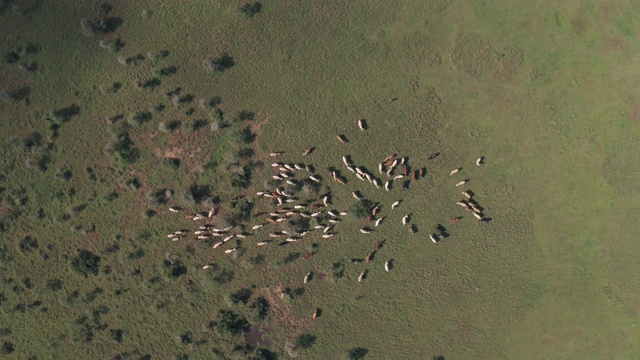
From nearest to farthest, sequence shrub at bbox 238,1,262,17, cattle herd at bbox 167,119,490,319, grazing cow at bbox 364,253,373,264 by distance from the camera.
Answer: shrub at bbox 238,1,262,17 → cattle herd at bbox 167,119,490,319 → grazing cow at bbox 364,253,373,264

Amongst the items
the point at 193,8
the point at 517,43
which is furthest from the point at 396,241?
the point at 193,8

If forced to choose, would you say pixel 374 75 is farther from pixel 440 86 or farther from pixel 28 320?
pixel 28 320

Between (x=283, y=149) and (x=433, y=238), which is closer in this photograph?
(x=283, y=149)

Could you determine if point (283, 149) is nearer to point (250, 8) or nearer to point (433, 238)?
point (250, 8)

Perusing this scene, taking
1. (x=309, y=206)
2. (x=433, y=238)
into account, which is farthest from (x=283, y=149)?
(x=433, y=238)

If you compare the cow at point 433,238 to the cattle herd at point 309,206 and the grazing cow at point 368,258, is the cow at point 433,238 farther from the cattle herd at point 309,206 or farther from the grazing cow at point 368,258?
the grazing cow at point 368,258

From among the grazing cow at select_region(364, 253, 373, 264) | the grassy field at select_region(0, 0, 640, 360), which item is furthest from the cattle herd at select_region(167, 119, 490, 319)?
the grassy field at select_region(0, 0, 640, 360)

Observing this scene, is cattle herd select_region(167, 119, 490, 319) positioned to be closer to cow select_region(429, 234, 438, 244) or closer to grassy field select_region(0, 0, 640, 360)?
cow select_region(429, 234, 438, 244)
